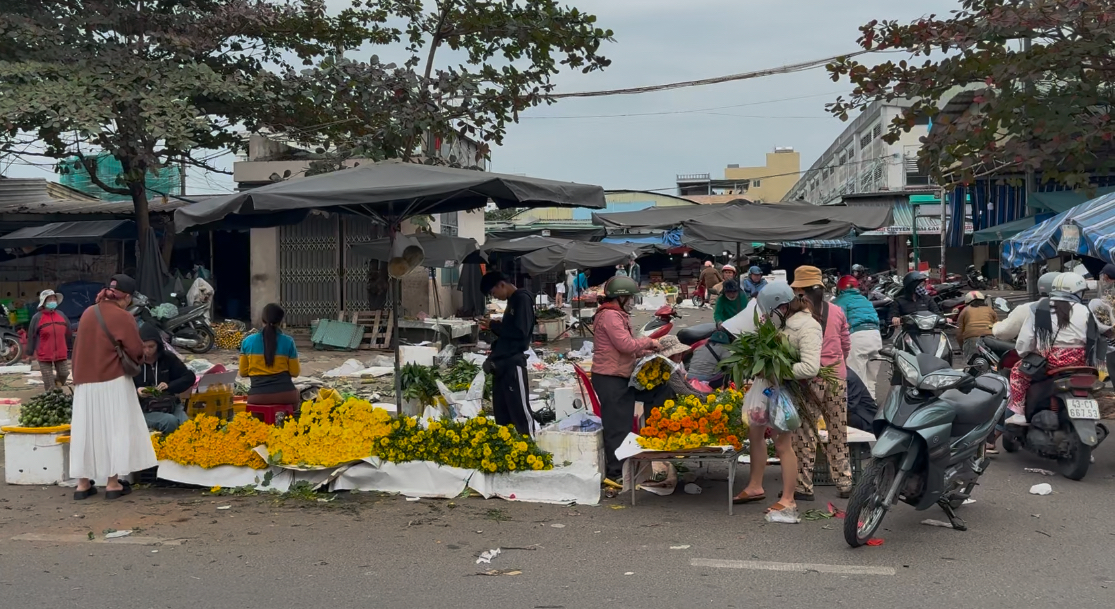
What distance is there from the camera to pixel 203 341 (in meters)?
17.7

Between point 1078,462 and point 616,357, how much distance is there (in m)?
3.60

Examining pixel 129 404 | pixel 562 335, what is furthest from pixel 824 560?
pixel 562 335

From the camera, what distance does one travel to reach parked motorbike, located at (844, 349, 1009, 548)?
563 cm

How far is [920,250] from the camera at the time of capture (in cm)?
3556

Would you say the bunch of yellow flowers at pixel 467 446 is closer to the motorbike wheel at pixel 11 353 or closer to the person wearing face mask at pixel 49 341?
the person wearing face mask at pixel 49 341

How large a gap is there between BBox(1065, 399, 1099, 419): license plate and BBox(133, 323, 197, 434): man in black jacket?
6.94m

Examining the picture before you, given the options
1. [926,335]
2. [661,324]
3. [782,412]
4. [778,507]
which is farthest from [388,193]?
[926,335]

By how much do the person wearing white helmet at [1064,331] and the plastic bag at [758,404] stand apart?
106 inches

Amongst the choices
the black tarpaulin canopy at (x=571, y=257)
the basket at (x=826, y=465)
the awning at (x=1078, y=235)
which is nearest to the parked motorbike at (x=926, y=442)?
the basket at (x=826, y=465)

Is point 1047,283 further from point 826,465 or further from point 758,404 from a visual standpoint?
point 758,404

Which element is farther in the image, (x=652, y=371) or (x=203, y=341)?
(x=203, y=341)

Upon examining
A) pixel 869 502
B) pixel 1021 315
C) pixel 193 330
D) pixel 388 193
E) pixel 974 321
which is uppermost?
pixel 388 193

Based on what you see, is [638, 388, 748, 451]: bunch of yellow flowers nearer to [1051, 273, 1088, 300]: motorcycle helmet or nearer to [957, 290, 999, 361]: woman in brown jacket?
[1051, 273, 1088, 300]: motorcycle helmet

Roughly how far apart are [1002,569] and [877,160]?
38.7 meters
